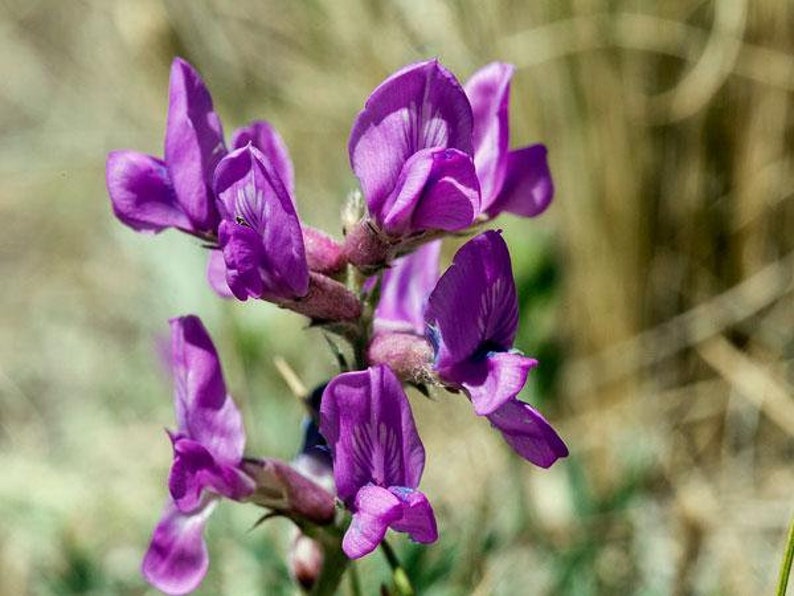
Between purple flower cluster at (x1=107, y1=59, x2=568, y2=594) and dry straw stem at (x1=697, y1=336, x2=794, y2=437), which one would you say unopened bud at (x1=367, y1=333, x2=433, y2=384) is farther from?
dry straw stem at (x1=697, y1=336, x2=794, y2=437)

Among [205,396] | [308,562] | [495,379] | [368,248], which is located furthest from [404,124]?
[308,562]

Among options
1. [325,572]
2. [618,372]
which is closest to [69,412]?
[618,372]

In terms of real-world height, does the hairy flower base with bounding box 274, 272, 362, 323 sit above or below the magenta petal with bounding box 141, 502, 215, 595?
above

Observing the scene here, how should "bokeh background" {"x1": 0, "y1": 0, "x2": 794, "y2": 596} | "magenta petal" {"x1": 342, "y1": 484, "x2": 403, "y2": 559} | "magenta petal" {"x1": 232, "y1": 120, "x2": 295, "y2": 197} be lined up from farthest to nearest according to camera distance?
1. "bokeh background" {"x1": 0, "y1": 0, "x2": 794, "y2": 596}
2. "magenta petal" {"x1": 232, "y1": 120, "x2": 295, "y2": 197}
3. "magenta petal" {"x1": 342, "y1": 484, "x2": 403, "y2": 559}

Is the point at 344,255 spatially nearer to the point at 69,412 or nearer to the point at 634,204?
the point at 634,204

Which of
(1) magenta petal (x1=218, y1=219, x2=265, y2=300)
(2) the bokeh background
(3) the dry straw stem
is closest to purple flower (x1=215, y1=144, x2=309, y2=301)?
(1) magenta petal (x1=218, y1=219, x2=265, y2=300)

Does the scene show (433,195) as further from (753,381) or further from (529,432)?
(753,381)

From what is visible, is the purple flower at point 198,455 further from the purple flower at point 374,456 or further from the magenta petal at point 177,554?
the purple flower at point 374,456
